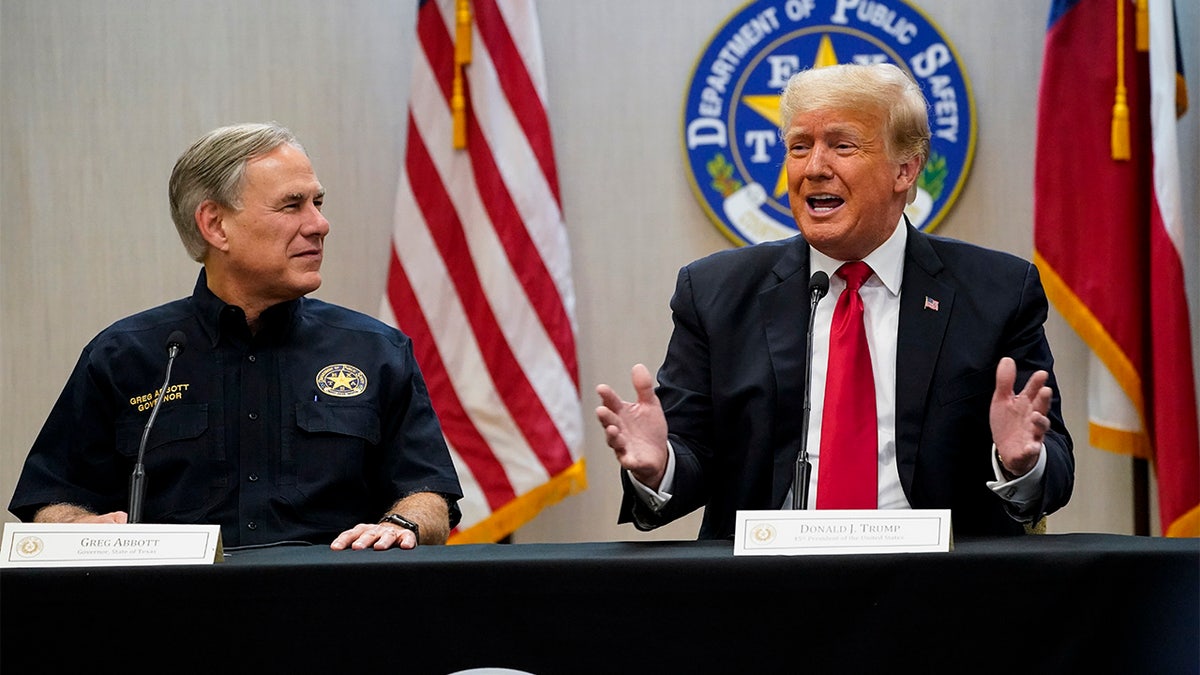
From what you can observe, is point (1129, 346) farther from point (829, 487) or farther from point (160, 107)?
point (160, 107)

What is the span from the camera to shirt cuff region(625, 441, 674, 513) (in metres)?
2.12

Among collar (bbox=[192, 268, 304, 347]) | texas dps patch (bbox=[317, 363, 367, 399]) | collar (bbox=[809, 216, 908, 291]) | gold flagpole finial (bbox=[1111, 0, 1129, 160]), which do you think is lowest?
texas dps patch (bbox=[317, 363, 367, 399])

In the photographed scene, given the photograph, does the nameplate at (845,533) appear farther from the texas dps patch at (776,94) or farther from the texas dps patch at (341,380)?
the texas dps patch at (776,94)

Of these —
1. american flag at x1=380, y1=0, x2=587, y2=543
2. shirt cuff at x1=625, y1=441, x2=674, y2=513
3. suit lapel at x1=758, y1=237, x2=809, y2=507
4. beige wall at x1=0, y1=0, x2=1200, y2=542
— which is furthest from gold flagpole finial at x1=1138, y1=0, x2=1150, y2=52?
shirt cuff at x1=625, y1=441, x2=674, y2=513

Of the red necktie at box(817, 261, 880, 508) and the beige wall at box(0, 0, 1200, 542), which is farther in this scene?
the beige wall at box(0, 0, 1200, 542)

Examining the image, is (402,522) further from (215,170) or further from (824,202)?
(824,202)

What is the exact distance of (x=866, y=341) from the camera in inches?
91.5

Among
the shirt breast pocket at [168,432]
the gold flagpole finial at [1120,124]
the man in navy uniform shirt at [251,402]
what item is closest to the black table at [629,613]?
the man in navy uniform shirt at [251,402]

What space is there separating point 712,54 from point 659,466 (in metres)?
2.26

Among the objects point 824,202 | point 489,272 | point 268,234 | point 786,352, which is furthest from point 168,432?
point 489,272

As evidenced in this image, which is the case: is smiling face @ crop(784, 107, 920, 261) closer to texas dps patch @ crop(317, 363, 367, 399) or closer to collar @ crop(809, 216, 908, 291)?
collar @ crop(809, 216, 908, 291)

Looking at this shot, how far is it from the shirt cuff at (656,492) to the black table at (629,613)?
40 cm

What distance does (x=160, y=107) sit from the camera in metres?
4.09

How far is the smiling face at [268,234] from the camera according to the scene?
2.58 meters
